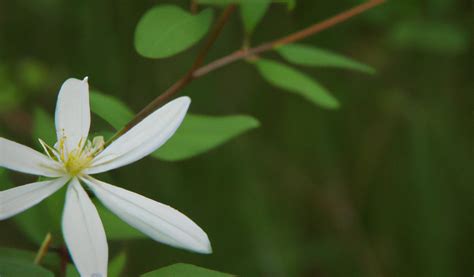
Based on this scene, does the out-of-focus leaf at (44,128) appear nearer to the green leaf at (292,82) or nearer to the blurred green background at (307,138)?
the green leaf at (292,82)

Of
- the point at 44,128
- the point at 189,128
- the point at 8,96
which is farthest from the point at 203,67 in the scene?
the point at 8,96

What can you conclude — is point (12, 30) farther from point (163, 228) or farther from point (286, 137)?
point (163, 228)

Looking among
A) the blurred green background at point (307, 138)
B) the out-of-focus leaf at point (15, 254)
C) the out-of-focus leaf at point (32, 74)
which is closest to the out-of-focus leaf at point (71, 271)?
the out-of-focus leaf at point (15, 254)

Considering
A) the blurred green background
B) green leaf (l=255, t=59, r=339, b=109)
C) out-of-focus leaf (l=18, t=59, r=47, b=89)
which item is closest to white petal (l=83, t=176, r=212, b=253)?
green leaf (l=255, t=59, r=339, b=109)

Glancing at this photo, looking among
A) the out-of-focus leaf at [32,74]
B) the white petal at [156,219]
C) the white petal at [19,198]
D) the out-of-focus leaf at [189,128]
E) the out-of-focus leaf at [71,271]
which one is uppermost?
the out-of-focus leaf at [32,74]

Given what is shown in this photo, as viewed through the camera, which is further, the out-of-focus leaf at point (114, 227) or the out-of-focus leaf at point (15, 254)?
the out-of-focus leaf at point (114, 227)

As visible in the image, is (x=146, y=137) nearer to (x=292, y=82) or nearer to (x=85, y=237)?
(x=85, y=237)
